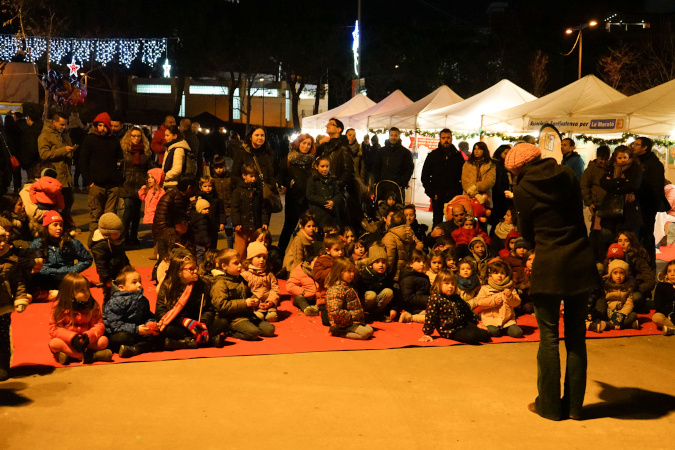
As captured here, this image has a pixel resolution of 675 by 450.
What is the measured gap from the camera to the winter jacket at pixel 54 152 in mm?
11812

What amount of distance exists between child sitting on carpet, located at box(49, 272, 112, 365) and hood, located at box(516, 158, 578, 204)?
3480mm

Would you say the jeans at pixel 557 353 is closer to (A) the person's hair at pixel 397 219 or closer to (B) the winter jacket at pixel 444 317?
(B) the winter jacket at pixel 444 317

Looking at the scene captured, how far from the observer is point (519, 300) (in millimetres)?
8188

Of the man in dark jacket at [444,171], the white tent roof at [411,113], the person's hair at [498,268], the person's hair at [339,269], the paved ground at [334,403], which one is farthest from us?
the white tent roof at [411,113]

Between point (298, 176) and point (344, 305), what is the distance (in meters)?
3.17

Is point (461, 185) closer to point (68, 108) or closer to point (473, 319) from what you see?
point (473, 319)

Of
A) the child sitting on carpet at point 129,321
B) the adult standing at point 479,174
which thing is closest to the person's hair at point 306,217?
the child sitting on carpet at point 129,321

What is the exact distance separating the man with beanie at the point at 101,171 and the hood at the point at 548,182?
7.49 meters

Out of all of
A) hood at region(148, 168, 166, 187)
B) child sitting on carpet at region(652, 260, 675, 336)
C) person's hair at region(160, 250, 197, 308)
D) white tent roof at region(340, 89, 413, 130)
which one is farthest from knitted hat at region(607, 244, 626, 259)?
white tent roof at region(340, 89, 413, 130)

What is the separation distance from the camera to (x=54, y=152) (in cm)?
1181

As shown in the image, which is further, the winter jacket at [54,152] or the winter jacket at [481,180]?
the winter jacket at [481,180]

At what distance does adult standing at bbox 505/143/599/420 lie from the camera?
16.8 feet

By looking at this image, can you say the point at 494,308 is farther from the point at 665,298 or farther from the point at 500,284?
the point at 665,298

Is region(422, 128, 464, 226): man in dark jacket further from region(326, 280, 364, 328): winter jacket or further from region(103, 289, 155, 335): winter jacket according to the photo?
region(103, 289, 155, 335): winter jacket
